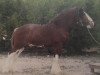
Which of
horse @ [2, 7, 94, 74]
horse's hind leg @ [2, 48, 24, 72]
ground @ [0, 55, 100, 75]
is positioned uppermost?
horse @ [2, 7, 94, 74]

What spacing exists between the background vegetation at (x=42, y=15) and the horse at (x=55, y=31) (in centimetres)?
469

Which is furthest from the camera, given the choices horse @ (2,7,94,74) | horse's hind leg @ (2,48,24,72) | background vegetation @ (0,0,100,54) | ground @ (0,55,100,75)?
background vegetation @ (0,0,100,54)

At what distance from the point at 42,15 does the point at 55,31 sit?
554 cm

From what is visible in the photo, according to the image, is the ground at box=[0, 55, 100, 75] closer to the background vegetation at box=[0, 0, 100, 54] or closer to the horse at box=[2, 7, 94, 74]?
the horse at box=[2, 7, 94, 74]

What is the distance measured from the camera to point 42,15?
17156 mm

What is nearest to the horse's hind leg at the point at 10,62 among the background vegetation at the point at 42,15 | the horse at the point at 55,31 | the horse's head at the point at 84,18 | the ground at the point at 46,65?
the horse at the point at 55,31

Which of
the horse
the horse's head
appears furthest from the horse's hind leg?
the horse's head

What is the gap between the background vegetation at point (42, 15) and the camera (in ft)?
54.6

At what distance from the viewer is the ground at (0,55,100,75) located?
12039 mm

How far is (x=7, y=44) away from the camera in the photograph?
17.6m

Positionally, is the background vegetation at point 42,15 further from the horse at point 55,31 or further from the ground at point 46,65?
the horse at point 55,31

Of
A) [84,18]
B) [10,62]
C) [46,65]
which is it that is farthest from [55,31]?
[46,65]

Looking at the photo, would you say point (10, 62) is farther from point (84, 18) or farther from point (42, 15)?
point (42, 15)

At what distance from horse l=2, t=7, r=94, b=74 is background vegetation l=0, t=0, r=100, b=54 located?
4691 millimetres
